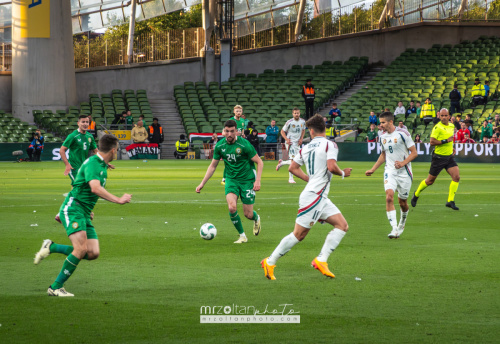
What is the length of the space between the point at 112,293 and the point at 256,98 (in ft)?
127

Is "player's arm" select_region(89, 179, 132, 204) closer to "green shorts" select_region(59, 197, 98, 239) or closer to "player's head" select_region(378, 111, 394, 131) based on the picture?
"green shorts" select_region(59, 197, 98, 239)

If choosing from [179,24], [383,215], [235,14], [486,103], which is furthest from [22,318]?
[179,24]

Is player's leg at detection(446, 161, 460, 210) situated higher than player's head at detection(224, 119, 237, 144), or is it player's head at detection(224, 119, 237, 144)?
player's head at detection(224, 119, 237, 144)

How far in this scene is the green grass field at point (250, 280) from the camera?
246 inches

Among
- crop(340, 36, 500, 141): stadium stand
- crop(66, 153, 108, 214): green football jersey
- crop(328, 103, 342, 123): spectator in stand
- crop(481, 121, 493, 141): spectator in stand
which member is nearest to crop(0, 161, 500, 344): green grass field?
crop(66, 153, 108, 214): green football jersey

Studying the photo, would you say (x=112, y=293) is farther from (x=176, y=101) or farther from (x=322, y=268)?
(x=176, y=101)

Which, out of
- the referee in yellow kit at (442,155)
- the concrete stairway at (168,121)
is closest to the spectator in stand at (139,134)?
the concrete stairway at (168,121)

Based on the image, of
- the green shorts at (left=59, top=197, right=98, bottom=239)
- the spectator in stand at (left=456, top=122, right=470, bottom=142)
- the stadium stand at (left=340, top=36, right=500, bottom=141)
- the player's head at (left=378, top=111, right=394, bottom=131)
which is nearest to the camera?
the green shorts at (left=59, top=197, right=98, bottom=239)

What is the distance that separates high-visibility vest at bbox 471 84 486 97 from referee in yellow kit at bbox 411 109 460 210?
2540 cm

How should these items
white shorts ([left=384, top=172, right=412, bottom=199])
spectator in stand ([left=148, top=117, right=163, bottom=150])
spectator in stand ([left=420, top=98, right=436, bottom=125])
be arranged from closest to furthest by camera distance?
white shorts ([left=384, top=172, right=412, bottom=199])
spectator in stand ([left=420, top=98, right=436, bottom=125])
spectator in stand ([left=148, top=117, right=163, bottom=150])

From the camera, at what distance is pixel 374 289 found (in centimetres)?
793

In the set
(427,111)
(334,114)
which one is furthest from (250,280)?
(334,114)

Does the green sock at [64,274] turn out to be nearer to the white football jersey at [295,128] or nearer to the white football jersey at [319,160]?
the white football jersey at [319,160]

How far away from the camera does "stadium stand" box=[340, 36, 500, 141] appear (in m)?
40.5
